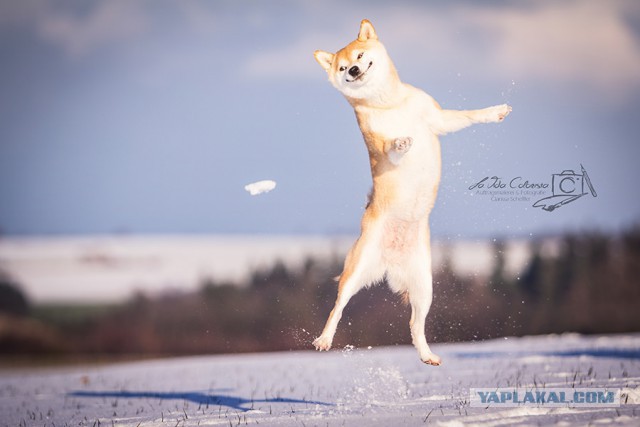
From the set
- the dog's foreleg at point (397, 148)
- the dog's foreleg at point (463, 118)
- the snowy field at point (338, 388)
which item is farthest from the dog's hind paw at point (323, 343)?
the dog's foreleg at point (463, 118)

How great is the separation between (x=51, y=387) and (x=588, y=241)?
23.3 ft

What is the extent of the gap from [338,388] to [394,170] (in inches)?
78.8

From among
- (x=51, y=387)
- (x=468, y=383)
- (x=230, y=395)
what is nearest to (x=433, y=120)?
(x=468, y=383)

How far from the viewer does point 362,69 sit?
4.11 metres

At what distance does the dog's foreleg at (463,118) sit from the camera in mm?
4250

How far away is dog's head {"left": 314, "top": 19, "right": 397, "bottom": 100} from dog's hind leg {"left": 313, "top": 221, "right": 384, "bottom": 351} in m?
0.83

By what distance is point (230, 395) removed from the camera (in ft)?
18.2

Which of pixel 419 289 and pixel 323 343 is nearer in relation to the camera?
pixel 323 343

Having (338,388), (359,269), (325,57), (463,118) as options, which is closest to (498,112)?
(463,118)

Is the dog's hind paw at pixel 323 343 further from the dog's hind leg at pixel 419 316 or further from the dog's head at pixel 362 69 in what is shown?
the dog's head at pixel 362 69

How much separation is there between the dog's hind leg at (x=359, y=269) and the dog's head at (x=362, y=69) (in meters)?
0.83

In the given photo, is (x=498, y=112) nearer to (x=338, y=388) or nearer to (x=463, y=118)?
(x=463, y=118)

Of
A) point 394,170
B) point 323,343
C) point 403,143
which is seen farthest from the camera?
point 394,170

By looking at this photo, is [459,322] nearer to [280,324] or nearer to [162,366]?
[280,324]
